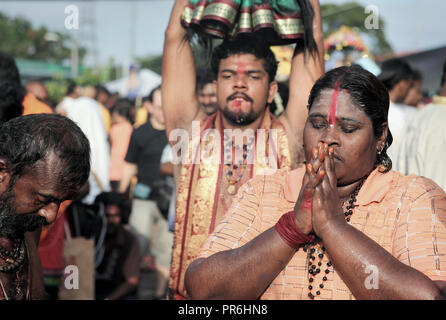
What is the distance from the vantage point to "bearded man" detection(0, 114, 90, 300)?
6.88ft

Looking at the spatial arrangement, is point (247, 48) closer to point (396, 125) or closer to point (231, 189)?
point (231, 189)

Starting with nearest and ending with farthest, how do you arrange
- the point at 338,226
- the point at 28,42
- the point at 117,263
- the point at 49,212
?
1. the point at 338,226
2. the point at 49,212
3. the point at 117,263
4. the point at 28,42

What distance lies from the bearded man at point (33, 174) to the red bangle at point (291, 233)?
0.85 meters

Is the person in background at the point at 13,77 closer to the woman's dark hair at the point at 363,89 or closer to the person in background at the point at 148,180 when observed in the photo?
the woman's dark hair at the point at 363,89

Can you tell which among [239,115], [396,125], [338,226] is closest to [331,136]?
[338,226]

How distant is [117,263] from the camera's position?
17.7 feet

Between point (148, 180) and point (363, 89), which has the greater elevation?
point (363, 89)

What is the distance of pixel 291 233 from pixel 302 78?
1.34 m

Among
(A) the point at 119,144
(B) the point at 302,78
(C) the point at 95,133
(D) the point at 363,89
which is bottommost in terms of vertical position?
(A) the point at 119,144

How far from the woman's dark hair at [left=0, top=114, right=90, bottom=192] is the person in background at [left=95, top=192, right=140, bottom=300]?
3.22m

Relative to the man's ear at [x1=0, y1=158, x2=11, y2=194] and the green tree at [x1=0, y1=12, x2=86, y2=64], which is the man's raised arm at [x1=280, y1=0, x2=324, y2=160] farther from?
the green tree at [x1=0, y1=12, x2=86, y2=64]

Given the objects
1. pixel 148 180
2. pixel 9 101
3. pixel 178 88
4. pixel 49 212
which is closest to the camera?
pixel 49 212

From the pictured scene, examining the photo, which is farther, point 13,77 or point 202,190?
point 13,77
